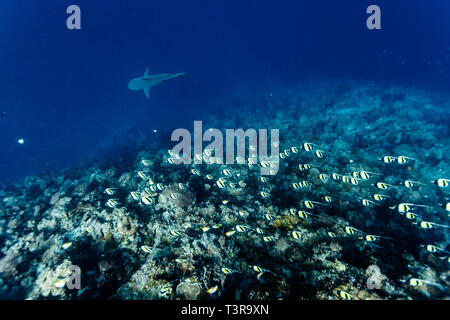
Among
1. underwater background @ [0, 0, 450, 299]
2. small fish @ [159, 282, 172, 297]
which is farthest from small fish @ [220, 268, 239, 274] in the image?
small fish @ [159, 282, 172, 297]

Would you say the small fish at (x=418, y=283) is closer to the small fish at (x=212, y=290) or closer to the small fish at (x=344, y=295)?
the small fish at (x=344, y=295)

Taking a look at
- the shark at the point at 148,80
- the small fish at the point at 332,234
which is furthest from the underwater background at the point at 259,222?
the shark at the point at 148,80

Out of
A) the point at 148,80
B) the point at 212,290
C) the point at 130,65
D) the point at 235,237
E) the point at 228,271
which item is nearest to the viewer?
the point at 212,290

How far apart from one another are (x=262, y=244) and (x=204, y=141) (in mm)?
12508

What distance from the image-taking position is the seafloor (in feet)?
14.5

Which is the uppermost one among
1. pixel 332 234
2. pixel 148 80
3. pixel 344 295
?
pixel 148 80

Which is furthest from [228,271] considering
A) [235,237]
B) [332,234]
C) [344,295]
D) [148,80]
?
[148,80]

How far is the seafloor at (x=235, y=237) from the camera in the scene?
4.42m

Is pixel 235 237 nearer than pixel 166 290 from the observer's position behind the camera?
No

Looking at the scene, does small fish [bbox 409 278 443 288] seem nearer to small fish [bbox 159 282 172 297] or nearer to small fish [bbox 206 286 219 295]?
small fish [bbox 206 286 219 295]

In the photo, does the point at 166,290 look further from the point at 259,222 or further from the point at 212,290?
the point at 259,222

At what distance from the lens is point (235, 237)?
5.62 metres

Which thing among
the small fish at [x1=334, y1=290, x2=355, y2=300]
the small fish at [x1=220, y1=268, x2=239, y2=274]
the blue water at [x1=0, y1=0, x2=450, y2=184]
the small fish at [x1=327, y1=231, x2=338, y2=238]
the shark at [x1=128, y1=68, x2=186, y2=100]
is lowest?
the small fish at [x1=334, y1=290, x2=355, y2=300]

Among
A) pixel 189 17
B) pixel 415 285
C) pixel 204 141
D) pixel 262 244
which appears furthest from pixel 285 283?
pixel 189 17
